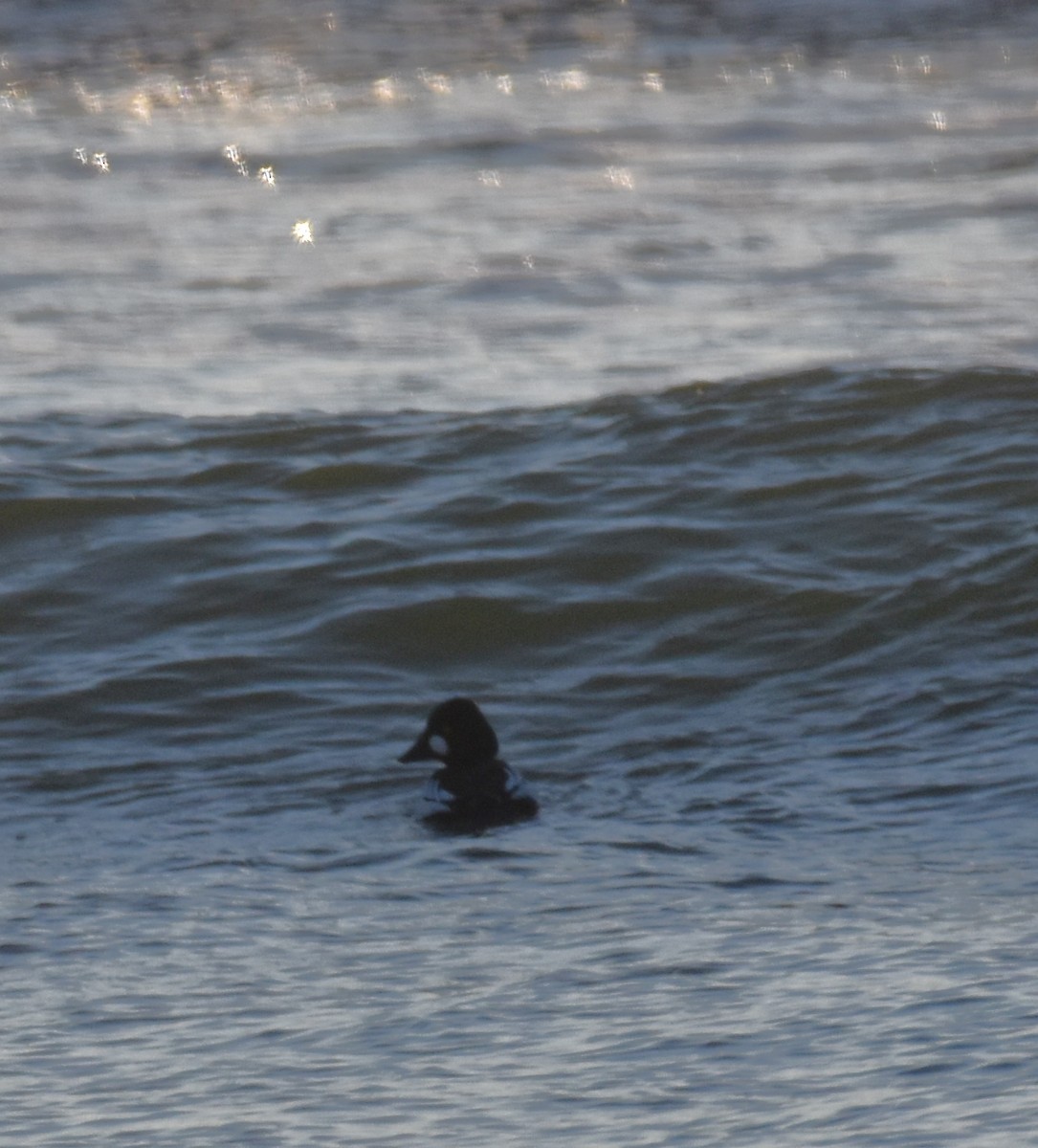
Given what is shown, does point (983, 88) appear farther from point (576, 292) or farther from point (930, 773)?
point (930, 773)

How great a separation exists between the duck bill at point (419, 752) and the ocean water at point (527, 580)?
136 mm

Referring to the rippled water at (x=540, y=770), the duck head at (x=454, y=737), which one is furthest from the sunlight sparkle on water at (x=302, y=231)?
the duck head at (x=454, y=737)

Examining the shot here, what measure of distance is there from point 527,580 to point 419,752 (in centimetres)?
251

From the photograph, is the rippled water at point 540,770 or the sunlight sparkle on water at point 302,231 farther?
the sunlight sparkle on water at point 302,231

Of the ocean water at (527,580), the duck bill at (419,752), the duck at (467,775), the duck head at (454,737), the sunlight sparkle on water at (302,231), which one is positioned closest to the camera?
the ocean water at (527,580)

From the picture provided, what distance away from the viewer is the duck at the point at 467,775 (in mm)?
8727

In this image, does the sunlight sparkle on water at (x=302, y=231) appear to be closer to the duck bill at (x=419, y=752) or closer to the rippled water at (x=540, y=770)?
the rippled water at (x=540, y=770)

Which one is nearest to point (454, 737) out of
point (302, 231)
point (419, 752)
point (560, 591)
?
point (419, 752)

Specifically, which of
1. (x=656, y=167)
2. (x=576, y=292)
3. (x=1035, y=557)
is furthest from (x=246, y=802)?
(x=656, y=167)

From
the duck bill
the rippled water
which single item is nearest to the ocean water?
the rippled water

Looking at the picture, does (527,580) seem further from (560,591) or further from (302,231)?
(302,231)

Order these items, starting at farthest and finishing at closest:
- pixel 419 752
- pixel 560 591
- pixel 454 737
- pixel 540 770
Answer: pixel 560 591 → pixel 540 770 → pixel 419 752 → pixel 454 737

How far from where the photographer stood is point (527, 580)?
12.1m

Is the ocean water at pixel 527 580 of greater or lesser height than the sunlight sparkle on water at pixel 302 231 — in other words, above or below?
below
